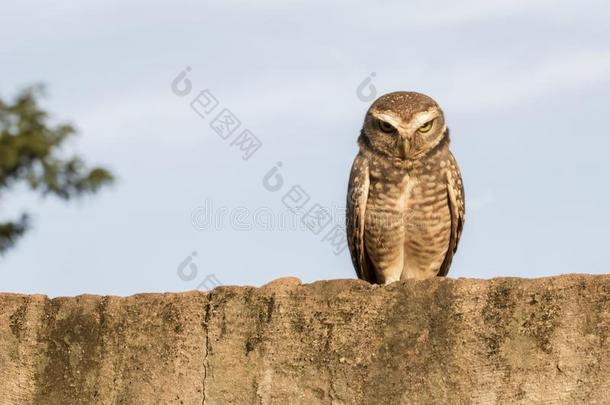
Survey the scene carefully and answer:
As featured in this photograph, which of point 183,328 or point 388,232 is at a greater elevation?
point 388,232

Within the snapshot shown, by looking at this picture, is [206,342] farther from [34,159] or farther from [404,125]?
[34,159]

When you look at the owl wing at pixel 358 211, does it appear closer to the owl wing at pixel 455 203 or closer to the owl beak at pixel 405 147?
the owl beak at pixel 405 147

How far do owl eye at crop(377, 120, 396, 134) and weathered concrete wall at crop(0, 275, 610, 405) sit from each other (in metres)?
2.39

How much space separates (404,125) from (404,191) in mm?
431

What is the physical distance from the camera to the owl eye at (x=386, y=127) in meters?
7.14

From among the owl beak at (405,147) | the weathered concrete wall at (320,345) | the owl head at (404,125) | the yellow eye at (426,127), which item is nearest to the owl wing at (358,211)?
the owl head at (404,125)

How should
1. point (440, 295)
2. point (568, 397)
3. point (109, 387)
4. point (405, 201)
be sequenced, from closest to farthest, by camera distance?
point (568, 397) → point (440, 295) → point (109, 387) → point (405, 201)

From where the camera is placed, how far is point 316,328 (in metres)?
4.80

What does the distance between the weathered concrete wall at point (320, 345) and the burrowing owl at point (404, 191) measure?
2.25 metres

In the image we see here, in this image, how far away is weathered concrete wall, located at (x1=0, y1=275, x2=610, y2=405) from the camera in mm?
4473

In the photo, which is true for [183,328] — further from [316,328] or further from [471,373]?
[471,373]

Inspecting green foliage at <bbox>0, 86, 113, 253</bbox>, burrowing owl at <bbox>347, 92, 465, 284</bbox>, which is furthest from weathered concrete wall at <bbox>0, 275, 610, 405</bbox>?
green foliage at <bbox>0, 86, 113, 253</bbox>

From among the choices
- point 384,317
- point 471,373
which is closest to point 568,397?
point 471,373

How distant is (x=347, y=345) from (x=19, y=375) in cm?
158
